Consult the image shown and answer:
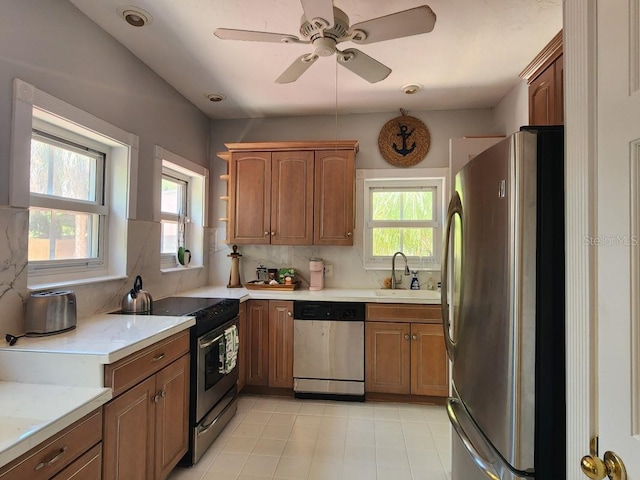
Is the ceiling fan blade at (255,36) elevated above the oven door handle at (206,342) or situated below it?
above

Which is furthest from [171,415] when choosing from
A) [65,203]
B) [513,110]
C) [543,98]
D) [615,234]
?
[513,110]

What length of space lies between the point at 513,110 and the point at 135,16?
112 inches

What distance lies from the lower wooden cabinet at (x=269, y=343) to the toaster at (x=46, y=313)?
1.51 meters

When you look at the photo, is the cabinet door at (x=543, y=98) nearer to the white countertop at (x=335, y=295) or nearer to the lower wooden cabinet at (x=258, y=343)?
the white countertop at (x=335, y=295)

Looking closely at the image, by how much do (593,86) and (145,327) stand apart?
2.00 meters

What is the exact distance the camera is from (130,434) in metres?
1.50

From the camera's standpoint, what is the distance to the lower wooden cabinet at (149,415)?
4.59ft

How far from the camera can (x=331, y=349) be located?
9.45 feet

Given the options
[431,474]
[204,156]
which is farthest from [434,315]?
[204,156]

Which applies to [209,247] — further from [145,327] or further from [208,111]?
[145,327]

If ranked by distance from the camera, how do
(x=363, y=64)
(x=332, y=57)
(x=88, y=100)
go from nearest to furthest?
1. (x=363, y=64)
2. (x=88, y=100)
3. (x=332, y=57)

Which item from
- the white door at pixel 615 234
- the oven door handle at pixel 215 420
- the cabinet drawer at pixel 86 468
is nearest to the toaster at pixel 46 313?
the cabinet drawer at pixel 86 468

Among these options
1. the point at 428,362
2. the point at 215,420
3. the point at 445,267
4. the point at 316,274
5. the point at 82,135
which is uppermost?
the point at 82,135

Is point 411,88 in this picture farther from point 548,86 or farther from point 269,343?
point 269,343
